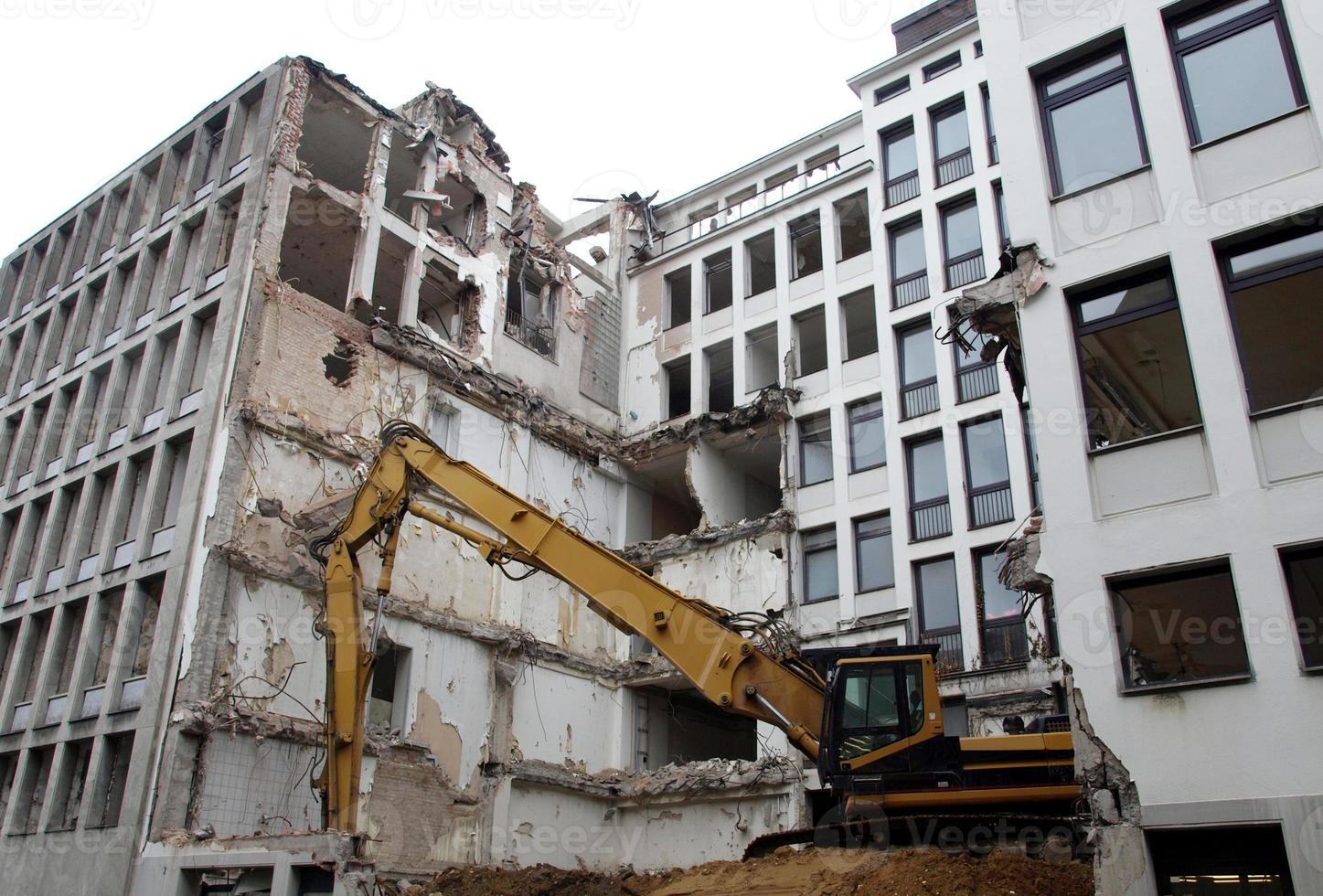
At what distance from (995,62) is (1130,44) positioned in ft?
5.69

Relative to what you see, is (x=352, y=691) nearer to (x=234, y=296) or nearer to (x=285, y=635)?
(x=285, y=635)

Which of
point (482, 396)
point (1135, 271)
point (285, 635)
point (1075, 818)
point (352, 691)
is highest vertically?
point (482, 396)

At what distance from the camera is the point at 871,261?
96.1ft

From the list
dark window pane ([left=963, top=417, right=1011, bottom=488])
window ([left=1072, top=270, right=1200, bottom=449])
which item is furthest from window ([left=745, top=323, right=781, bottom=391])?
window ([left=1072, top=270, right=1200, bottom=449])

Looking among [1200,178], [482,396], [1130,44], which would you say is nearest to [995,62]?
[1130,44]

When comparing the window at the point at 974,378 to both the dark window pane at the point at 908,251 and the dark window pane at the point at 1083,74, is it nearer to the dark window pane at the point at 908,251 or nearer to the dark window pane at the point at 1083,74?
the dark window pane at the point at 908,251

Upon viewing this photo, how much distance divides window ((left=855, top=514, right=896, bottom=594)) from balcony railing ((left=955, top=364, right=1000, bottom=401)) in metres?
3.42

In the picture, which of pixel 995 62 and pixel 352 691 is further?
pixel 352 691

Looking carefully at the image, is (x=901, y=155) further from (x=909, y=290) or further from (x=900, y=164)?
(x=909, y=290)

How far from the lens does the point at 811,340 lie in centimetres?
3067

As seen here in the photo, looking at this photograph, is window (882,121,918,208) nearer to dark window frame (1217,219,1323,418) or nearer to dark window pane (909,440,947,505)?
dark window pane (909,440,947,505)

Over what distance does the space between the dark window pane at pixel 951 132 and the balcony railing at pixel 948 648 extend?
12609 millimetres

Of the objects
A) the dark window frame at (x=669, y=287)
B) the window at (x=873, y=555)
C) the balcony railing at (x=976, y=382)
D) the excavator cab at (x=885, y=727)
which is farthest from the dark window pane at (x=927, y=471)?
the excavator cab at (x=885, y=727)

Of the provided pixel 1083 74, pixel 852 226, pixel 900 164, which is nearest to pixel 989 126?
pixel 900 164
